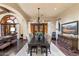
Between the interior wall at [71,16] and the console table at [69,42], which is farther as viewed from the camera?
the console table at [69,42]

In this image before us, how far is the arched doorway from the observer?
13.0 ft

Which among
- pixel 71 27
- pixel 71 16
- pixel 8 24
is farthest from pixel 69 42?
pixel 8 24

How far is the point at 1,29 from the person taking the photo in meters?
4.05

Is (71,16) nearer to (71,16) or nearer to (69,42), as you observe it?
(71,16)

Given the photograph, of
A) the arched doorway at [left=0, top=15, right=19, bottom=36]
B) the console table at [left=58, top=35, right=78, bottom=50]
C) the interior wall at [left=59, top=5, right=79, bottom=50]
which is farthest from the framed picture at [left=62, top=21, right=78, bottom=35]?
the arched doorway at [left=0, top=15, right=19, bottom=36]

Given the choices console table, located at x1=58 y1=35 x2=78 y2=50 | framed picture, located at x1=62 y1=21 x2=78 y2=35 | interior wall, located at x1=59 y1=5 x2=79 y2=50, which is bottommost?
console table, located at x1=58 y1=35 x2=78 y2=50

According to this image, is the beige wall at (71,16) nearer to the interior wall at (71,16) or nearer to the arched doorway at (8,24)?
the interior wall at (71,16)

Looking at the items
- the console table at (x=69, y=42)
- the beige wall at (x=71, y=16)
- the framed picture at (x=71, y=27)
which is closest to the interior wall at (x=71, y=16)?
the beige wall at (x=71, y=16)

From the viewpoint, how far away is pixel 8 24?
12.9 feet

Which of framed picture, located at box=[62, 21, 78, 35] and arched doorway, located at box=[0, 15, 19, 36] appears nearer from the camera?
arched doorway, located at box=[0, 15, 19, 36]

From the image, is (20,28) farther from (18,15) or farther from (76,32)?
(76,32)

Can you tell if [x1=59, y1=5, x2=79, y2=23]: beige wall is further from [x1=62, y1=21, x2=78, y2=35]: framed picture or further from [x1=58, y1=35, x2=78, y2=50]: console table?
[x1=58, y1=35, x2=78, y2=50]: console table

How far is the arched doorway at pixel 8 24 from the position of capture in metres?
3.95

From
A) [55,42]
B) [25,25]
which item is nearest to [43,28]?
[25,25]
